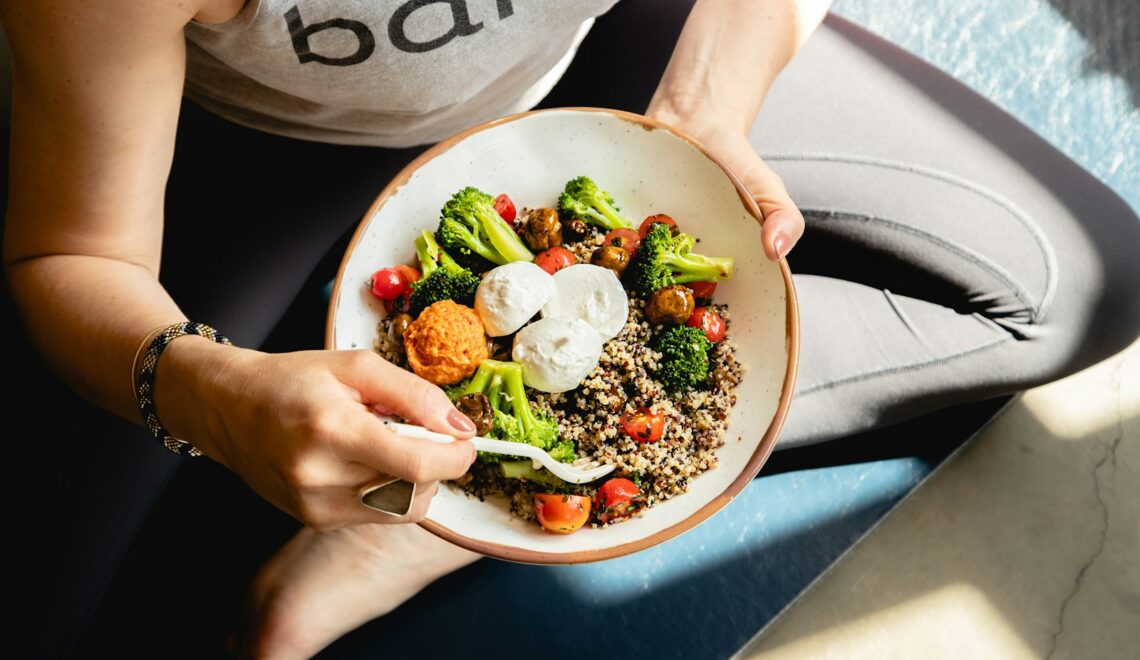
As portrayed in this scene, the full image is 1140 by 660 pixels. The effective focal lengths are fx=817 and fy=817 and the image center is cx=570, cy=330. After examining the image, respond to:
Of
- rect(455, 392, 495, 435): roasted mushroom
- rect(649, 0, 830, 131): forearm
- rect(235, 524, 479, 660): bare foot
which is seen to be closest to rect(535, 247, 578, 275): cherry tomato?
rect(455, 392, 495, 435): roasted mushroom

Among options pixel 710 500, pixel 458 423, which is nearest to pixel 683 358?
pixel 710 500

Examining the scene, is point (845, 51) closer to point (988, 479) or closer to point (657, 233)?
point (657, 233)

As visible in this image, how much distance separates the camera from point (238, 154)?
1.36 meters

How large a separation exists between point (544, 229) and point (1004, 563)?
1.30 metres

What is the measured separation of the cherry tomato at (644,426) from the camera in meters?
1.06

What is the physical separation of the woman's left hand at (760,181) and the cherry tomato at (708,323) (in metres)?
0.13

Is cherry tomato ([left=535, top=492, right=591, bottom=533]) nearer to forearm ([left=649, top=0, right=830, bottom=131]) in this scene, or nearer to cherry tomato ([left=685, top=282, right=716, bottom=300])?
cherry tomato ([left=685, top=282, right=716, bottom=300])

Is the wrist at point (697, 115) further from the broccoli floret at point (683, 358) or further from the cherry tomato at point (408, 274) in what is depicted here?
the cherry tomato at point (408, 274)

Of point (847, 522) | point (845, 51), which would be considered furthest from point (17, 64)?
point (847, 522)

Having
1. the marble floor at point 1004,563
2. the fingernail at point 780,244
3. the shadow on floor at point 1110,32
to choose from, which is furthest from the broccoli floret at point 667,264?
the shadow on floor at point 1110,32

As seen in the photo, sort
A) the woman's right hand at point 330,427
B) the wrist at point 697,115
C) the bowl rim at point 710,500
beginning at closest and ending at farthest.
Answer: the woman's right hand at point 330,427 < the bowl rim at point 710,500 < the wrist at point 697,115

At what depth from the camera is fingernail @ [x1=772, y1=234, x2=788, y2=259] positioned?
104 centimetres

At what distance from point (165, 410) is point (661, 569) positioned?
41.6 inches

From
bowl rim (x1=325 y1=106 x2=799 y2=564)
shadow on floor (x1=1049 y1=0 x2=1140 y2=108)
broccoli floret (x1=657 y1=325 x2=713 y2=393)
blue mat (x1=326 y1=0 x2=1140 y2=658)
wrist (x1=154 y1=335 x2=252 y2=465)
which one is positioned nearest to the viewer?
wrist (x1=154 y1=335 x2=252 y2=465)
